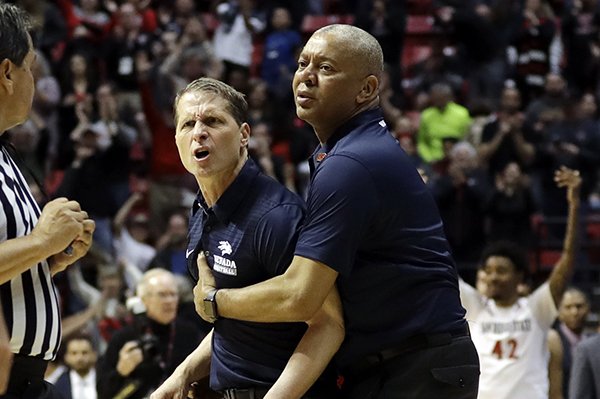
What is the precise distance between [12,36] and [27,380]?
118 centimetres

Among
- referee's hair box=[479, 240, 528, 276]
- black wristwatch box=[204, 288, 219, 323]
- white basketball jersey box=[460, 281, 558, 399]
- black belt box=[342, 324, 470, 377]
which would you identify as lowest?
white basketball jersey box=[460, 281, 558, 399]

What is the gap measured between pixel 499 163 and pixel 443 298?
9.02m

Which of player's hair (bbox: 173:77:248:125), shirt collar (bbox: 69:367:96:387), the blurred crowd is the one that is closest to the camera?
player's hair (bbox: 173:77:248:125)

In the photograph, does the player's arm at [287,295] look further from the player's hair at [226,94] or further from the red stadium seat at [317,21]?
the red stadium seat at [317,21]

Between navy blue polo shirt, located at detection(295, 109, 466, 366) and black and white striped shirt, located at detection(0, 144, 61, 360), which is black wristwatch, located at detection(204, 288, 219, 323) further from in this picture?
black and white striped shirt, located at detection(0, 144, 61, 360)

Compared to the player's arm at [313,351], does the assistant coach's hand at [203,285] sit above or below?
above

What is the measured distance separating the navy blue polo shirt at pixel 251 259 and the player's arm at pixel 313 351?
0.16m

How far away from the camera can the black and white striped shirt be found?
396 centimetres

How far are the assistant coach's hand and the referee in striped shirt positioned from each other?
1.39 ft

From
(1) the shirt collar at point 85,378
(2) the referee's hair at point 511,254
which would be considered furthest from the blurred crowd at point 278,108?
(2) the referee's hair at point 511,254

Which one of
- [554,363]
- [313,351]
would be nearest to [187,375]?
[313,351]

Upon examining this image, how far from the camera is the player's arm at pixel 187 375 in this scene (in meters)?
4.32

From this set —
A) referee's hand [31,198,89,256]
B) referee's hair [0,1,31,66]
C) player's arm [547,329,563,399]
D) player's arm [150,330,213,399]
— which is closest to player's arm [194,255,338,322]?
player's arm [150,330,213,399]

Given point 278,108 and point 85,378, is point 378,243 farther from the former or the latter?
point 278,108
